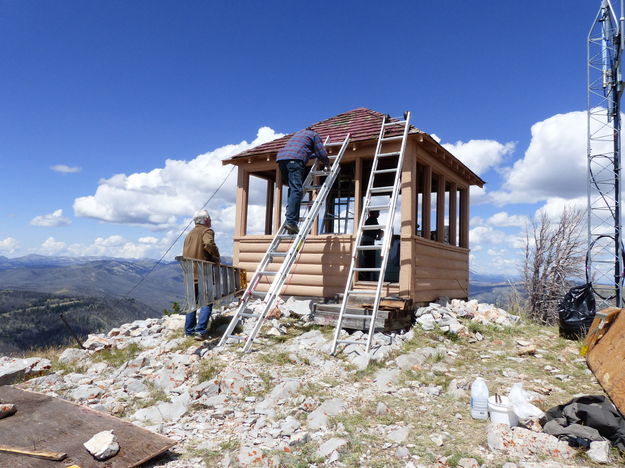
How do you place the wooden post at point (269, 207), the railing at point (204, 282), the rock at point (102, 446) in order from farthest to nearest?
the wooden post at point (269, 207) < the railing at point (204, 282) < the rock at point (102, 446)

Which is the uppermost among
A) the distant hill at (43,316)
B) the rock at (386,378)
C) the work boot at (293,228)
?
the work boot at (293,228)

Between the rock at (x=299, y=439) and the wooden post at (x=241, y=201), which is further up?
the wooden post at (x=241, y=201)

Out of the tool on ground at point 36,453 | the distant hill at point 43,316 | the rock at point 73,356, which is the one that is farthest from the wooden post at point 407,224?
the distant hill at point 43,316

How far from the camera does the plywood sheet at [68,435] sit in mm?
3428

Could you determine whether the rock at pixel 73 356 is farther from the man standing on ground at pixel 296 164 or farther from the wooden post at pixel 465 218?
the wooden post at pixel 465 218

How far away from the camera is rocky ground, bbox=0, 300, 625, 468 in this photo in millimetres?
3641

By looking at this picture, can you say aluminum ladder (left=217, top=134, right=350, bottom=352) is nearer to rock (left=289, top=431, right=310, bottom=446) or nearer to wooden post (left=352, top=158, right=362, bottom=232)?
wooden post (left=352, top=158, right=362, bottom=232)

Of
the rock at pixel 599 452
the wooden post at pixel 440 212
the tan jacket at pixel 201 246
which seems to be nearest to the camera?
the rock at pixel 599 452

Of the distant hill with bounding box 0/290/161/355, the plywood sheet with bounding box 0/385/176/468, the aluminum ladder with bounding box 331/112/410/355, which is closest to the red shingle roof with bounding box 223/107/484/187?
the aluminum ladder with bounding box 331/112/410/355

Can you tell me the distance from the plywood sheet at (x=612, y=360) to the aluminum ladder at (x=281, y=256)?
4.45 meters

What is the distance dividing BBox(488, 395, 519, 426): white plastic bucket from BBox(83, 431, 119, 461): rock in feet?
11.7

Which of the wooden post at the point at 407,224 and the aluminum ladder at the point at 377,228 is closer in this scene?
the aluminum ladder at the point at 377,228

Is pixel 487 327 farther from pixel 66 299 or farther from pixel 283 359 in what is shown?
pixel 66 299

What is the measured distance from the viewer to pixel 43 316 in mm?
126812
